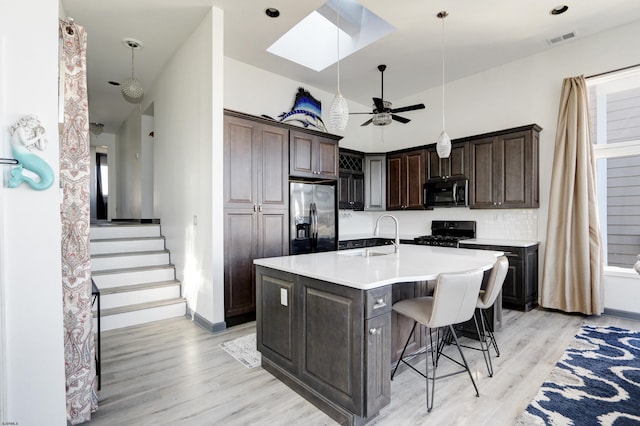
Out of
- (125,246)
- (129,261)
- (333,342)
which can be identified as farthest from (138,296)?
(333,342)

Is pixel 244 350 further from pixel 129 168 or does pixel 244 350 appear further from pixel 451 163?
pixel 129 168

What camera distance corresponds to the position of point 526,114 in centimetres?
452

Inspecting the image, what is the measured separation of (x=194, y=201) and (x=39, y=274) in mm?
2317

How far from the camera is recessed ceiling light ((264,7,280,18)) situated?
334cm

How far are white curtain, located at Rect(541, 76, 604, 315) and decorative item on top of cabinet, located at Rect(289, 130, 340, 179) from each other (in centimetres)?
296

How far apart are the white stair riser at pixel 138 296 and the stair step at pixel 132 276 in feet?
0.94

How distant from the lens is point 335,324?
191 centimetres

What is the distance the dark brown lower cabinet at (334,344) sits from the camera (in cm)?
178

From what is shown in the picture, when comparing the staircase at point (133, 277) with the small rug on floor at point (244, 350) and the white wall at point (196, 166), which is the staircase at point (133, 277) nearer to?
the white wall at point (196, 166)

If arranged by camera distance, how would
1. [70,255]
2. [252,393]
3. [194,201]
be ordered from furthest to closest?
[194,201] < [252,393] < [70,255]

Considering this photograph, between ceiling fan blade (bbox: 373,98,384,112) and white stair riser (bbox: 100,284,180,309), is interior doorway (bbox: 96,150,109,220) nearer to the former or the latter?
white stair riser (bbox: 100,284,180,309)

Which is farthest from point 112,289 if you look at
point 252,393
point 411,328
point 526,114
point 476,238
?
point 526,114

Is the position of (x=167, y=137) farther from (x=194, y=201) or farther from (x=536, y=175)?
(x=536, y=175)

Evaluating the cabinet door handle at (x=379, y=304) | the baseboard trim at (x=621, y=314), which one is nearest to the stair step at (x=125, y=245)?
the cabinet door handle at (x=379, y=304)
